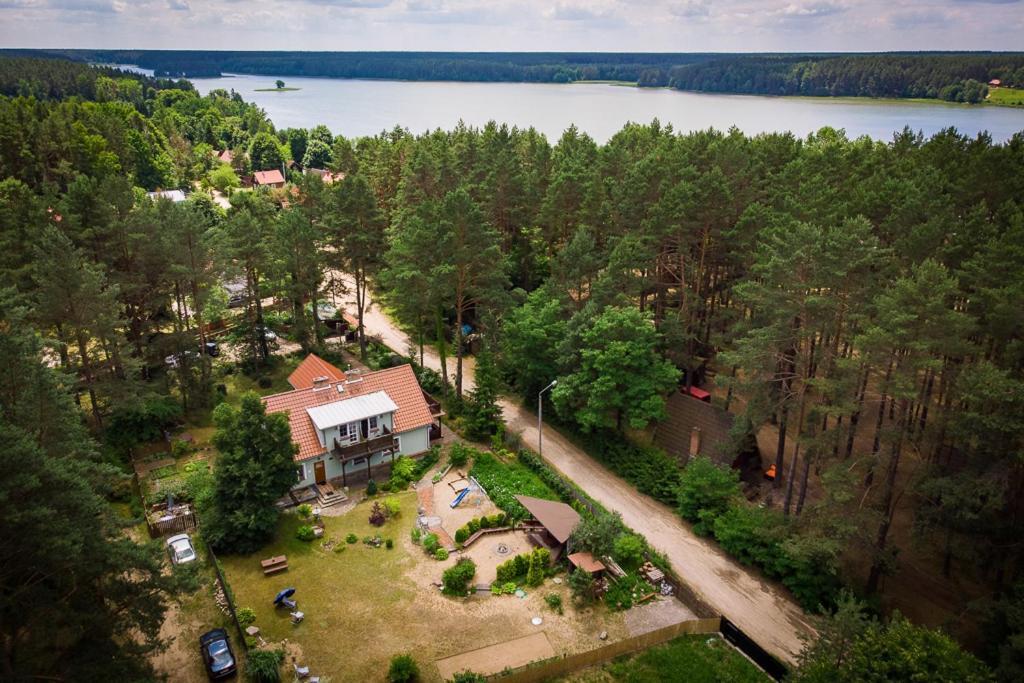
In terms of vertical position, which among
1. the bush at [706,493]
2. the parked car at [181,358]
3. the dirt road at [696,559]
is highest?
the parked car at [181,358]

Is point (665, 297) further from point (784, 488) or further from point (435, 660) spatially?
point (435, 660)

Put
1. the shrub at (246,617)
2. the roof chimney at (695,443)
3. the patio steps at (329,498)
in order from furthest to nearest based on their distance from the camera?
the roof chimney at (695,443) < the patio steps at (329,498) < the shrub at (246,617)

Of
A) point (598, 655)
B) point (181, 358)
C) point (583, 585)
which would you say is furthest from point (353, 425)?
point (598, 655)

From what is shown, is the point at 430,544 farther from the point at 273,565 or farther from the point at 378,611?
the point at 273,565

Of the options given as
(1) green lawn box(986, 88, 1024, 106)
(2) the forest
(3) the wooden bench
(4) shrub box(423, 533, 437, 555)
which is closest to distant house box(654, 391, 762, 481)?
(2) the forest

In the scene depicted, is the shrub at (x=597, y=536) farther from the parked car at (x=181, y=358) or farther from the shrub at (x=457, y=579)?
the parked car at (x=181, y=358)

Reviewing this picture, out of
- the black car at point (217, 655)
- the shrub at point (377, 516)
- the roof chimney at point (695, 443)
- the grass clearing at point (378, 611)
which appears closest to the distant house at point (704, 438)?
the roof chimney at point (695, 443)

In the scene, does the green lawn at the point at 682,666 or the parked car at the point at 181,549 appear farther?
the parked car at the point at 181,549
